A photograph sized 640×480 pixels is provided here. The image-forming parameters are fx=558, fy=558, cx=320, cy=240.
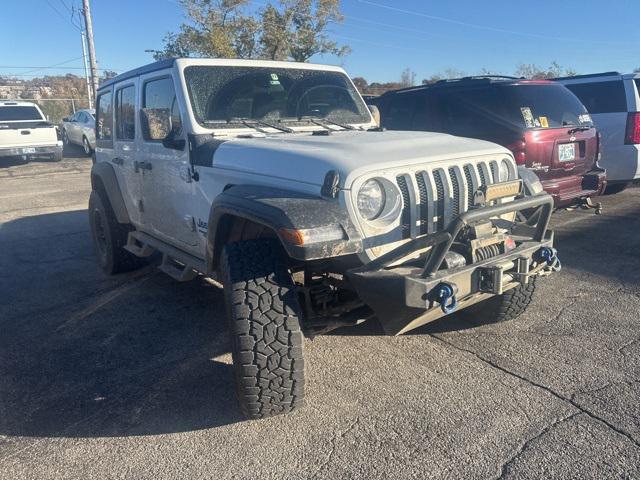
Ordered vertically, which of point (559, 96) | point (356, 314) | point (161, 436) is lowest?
point (161, 436)

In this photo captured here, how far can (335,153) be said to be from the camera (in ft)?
10.2

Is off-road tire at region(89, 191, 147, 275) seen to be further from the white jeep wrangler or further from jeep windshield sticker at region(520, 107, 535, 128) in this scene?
jeep windshield sticker at region(520, 107, 535, 128)

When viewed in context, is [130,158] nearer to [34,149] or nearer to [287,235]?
[287,235]

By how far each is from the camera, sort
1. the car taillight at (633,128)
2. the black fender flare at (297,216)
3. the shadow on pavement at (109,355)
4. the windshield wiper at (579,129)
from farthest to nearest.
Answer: the car taillight at (633,128) → the windshield wiper at (579,129) → the shadow on pavement at (109,355) → the black fender flare at (297,216)

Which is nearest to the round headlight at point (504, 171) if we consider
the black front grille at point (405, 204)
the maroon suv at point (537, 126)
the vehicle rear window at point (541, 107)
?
the black front grille at point (405, 204)

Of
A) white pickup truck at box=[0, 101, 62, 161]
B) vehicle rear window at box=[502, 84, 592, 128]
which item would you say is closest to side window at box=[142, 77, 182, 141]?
vehicle rear window at box=[502, 84, 592, 128]

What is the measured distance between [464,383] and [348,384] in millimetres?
715

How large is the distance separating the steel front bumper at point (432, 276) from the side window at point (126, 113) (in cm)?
316

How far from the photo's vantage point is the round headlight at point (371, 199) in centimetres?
295

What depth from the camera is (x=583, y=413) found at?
3.06m

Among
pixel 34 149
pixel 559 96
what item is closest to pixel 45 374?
pixel 559 96

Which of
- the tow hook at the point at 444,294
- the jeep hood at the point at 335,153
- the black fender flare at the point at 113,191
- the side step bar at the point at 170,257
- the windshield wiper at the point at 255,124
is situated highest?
the windshield wiper at the point at 255,124

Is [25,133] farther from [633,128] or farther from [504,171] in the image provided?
[504,171]

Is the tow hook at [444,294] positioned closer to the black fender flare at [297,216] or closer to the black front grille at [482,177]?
the black fender flare at [297,216]
